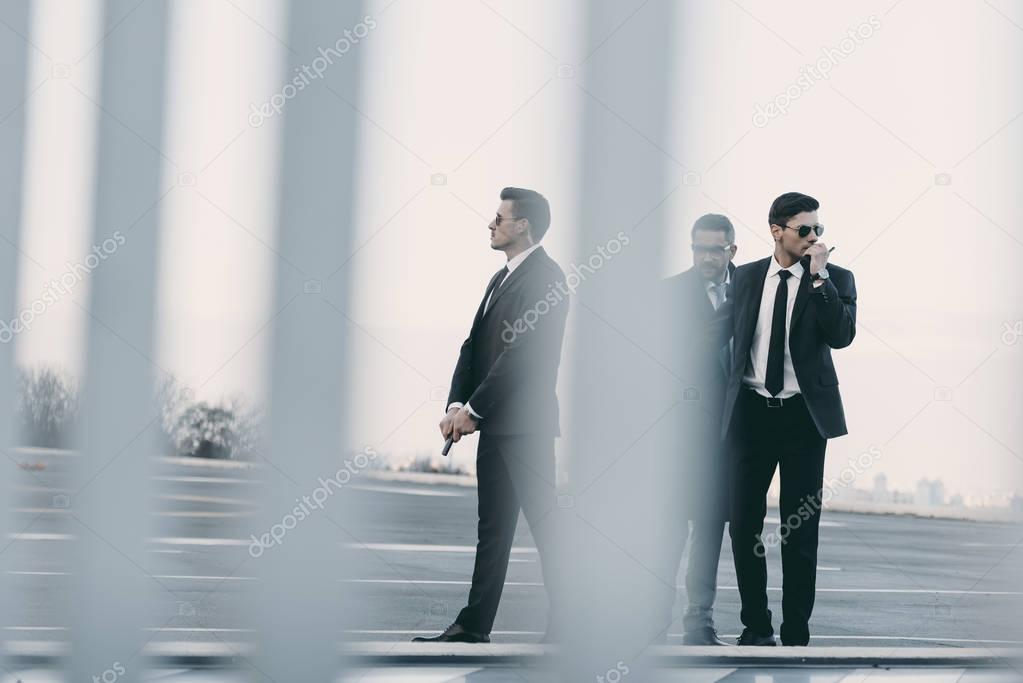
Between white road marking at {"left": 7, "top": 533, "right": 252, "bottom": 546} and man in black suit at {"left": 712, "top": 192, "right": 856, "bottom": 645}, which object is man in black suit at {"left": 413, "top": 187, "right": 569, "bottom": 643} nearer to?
man in black suit at {"left": 712, "top": 192, "right": 856, "bottom": 645}

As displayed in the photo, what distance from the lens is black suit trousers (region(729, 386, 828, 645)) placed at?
4555 mm

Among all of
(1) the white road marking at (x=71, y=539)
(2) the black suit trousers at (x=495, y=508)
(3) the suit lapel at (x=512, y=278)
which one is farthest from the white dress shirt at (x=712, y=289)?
(1) the white road marking at (x=71, y=539)

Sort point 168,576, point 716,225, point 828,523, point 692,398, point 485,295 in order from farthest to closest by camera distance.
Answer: point 828,523 < point 485,295 < point 716,225 < point 692,398 < point 168,576

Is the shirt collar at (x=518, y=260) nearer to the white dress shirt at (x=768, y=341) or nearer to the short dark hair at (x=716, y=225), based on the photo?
the short dark hair at (x=716, y=225)

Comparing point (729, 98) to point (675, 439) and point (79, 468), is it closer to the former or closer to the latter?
point (675, 439)

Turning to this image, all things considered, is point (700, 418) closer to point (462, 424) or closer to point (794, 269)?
point (462, 424)

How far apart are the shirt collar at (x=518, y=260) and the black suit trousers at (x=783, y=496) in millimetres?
900

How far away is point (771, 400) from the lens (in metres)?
4.58

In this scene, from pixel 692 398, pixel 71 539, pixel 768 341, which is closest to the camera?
pixel 71 539

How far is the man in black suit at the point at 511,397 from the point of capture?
12.7 feet

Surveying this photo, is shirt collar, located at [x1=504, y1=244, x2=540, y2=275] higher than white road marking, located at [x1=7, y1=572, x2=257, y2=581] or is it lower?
higher

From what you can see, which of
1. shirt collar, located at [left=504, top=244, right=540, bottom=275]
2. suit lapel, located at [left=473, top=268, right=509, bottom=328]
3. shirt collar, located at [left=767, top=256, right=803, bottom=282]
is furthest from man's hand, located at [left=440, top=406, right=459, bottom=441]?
shirt collar, located at [left=767, top=256, right=803, bottom=282]

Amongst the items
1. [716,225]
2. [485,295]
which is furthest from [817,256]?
[485,295]

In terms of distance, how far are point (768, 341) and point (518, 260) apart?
3.01ft
